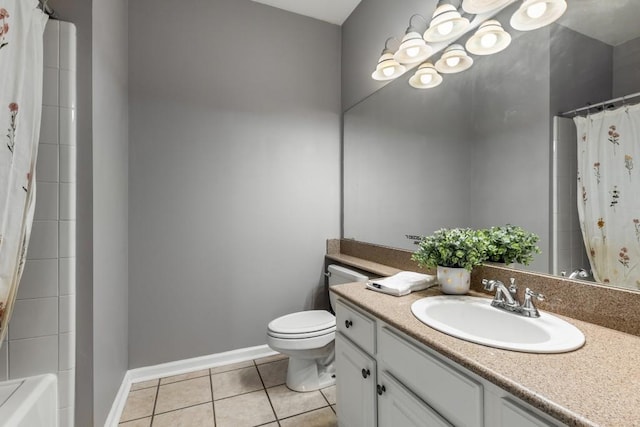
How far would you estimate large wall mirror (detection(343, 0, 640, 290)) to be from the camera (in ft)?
3.26

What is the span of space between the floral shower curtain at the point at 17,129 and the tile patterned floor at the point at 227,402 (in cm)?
103

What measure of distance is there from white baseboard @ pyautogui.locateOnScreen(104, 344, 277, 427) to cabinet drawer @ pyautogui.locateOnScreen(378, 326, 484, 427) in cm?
144

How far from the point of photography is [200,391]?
182cm

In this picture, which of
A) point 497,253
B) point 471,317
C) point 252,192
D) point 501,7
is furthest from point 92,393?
point 501,7

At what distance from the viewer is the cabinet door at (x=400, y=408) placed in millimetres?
866

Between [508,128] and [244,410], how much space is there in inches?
78.8

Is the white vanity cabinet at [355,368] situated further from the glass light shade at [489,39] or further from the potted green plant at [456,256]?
the glass light shade at [489,39]

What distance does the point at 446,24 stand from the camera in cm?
140

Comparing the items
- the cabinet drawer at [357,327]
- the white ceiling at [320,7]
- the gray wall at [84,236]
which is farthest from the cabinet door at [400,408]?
the white ceiling at [320,7]

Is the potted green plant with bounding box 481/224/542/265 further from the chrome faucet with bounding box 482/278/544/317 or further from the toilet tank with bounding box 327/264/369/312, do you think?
the toilet tank with bounding box 327/264/369/312

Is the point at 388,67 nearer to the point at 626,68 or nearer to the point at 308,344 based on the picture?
the point at 626,68

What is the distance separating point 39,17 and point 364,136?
184cm

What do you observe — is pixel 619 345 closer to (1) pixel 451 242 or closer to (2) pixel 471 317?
(2) pixel 471 317

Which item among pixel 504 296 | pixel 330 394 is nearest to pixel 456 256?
pixel 504 296
